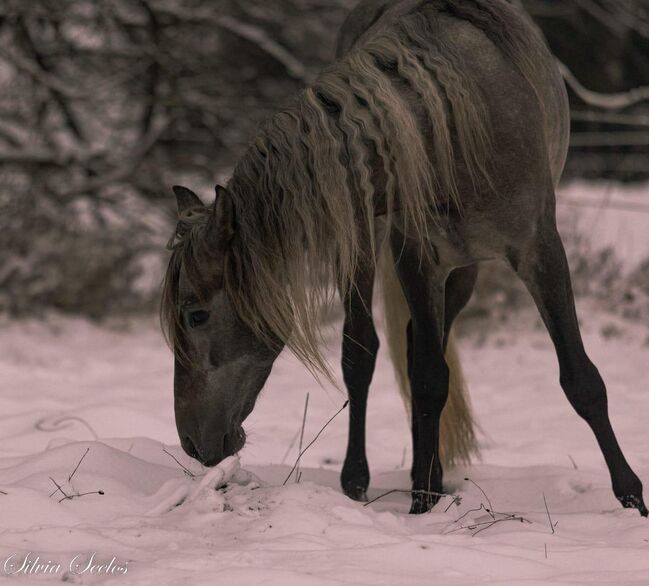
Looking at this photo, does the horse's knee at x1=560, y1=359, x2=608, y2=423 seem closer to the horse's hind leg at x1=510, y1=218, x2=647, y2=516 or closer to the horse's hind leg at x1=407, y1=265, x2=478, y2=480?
the horse's hind leg at x1=510, y1=218, x2=647, y2=516

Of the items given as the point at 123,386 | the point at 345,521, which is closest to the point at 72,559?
the point at 345,521

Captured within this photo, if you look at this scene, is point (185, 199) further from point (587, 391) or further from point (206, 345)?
point (587, 391)

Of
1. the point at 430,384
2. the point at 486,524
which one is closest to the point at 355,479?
the point at 430,384

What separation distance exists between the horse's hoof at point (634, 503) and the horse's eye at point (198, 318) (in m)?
1.31

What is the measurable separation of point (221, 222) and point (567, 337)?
1.06 m

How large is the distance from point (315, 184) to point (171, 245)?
449 millimetres

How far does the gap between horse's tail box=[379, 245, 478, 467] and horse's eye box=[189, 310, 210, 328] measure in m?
0.98

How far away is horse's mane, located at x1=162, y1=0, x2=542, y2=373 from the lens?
100 inches

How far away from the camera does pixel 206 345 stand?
273cm

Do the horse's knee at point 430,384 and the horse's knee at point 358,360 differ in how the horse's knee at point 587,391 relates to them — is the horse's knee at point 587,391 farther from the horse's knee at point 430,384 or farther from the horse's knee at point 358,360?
the horse's knee at point 358,360

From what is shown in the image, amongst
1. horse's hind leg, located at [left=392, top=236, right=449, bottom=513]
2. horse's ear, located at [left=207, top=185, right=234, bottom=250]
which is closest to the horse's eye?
horse's ear, located at [left=207, top=185, right=234, bottom=250]

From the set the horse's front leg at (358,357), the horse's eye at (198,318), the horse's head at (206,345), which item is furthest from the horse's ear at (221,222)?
the horse's front leg at (358,357)

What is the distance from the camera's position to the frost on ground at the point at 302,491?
2158 mm

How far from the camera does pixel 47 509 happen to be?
252 centimetres
